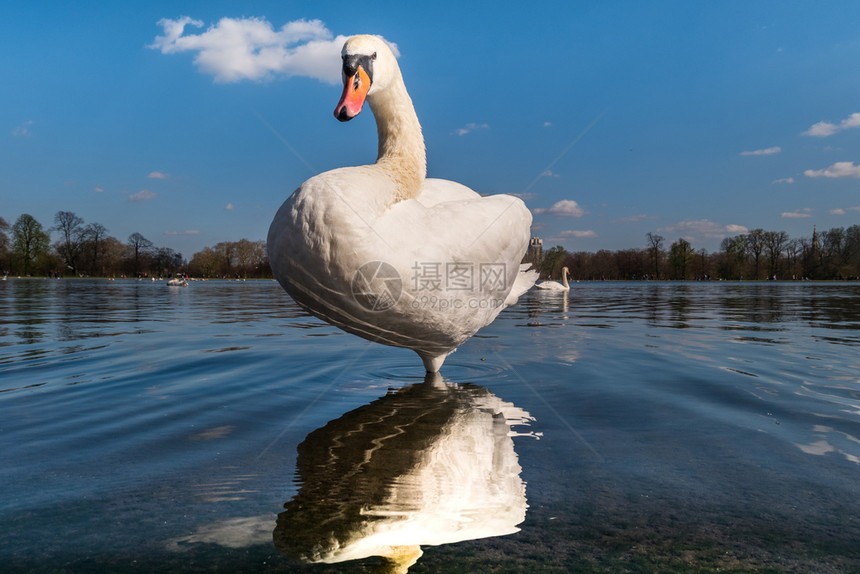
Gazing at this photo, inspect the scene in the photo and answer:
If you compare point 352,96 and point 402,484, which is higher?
point 352,96

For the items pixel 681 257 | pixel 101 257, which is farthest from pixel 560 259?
pixel 101 257

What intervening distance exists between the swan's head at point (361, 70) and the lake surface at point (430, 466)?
2629 millimetres

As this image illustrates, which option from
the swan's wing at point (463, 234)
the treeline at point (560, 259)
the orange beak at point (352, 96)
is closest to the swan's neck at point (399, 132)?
the swan's wing at point (463, 234)

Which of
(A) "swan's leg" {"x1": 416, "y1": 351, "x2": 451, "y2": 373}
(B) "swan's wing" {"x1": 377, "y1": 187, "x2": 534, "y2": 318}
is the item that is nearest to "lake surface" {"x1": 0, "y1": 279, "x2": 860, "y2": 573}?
(A) "swan's leg" {"x1": 416, "y1": 351, "x2": 451, "y2": 373}

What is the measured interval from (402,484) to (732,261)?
13163 centimetres

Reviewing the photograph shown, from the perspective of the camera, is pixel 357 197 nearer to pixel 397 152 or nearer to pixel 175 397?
pixel 397 152

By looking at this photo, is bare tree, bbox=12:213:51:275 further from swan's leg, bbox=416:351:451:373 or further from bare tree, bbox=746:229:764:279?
bare tree, bbox=746:229:764:279

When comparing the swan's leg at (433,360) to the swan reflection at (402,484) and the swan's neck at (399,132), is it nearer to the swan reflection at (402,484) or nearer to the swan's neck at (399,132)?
the swan reflection at (402,484)

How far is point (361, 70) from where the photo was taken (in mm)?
4402

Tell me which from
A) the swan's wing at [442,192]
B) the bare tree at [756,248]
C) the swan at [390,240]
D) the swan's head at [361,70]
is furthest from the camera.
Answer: the bare tree at [756,248]

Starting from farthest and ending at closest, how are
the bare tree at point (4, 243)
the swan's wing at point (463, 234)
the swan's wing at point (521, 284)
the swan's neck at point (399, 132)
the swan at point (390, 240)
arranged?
1. the bare tree at point (4, 243)
2. the swan's wing at point (521, 284)
3. the swan's neck at point (399, 132)
4. the swan's wing at point (463, 234)
5. the swan at point (390, 240)

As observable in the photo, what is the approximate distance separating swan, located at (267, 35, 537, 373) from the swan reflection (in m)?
0.86

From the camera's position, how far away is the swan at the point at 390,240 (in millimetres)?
3709

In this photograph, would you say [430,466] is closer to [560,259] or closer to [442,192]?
[442,192]
